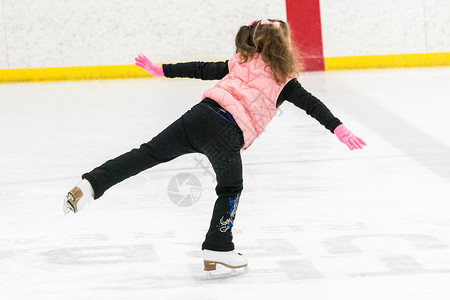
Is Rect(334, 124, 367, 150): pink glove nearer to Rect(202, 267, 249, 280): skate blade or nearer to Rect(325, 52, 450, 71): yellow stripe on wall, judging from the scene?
Rect(202, 267, 249, 280): skate blade

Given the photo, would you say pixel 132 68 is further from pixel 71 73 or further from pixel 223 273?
pixel 223 273

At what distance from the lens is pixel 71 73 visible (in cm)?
863

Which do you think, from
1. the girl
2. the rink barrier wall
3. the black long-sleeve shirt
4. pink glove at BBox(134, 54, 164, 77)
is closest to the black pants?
the girl

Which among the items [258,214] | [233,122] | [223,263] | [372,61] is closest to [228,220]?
[223,263]

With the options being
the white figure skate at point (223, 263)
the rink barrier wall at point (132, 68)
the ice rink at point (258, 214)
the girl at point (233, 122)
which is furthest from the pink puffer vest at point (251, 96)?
the rink barrier wall at point (132, 68)

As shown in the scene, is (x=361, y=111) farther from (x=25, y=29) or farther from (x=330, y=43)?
(x=25, y=29)

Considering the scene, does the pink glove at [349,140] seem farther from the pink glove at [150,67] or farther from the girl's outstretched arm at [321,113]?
the pink glove at [150,67]

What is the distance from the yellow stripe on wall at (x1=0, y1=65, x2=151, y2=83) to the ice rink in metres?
2.28

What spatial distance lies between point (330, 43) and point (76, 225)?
559 centimetres

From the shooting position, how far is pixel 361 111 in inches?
242

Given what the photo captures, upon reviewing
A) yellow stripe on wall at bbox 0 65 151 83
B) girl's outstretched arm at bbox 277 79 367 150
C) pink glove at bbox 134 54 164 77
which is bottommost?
yellow stripe on wall at bbox 0 65 151 83

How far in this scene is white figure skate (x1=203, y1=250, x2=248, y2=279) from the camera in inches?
107

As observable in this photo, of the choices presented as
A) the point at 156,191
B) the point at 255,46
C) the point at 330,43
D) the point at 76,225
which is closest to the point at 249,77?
the point at 255,46

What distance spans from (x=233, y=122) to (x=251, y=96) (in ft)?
0.32
